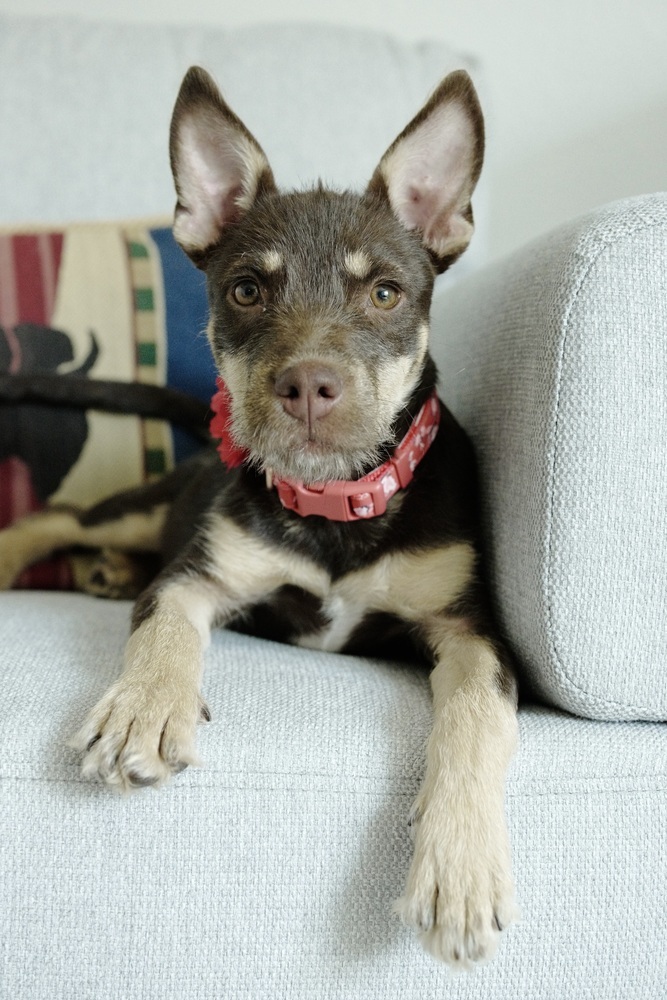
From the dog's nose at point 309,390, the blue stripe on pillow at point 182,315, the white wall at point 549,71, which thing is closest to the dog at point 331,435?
the dog's nose at point 309,390

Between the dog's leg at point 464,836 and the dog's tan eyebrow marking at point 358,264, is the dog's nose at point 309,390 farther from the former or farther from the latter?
the dog's leg at point 464,836

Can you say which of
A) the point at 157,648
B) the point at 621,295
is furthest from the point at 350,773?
the point at 621,295

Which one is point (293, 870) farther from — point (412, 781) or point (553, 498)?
point (553, 498)

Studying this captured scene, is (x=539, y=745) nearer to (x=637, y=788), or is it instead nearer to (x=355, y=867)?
(x=637, y=788)

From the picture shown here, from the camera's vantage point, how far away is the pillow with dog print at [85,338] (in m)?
2.31

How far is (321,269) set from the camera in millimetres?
1498

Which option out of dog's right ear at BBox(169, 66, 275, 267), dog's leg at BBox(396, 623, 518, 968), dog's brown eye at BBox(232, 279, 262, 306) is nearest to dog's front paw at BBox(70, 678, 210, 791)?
dog's leg at BBox(396, 623, 518, 968)

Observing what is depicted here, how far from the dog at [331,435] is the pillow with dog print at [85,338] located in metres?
0.67

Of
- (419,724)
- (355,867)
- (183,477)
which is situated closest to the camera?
(355,867)

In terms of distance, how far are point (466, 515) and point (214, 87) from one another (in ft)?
3.24

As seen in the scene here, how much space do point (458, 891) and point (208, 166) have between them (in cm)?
147

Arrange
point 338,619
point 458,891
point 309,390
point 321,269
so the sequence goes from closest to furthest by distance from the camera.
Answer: point 458,891, point 309,390, point 321,269, point 338,619

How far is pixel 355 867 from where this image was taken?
43.3 inches

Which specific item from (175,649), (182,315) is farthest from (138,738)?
(182,315)
